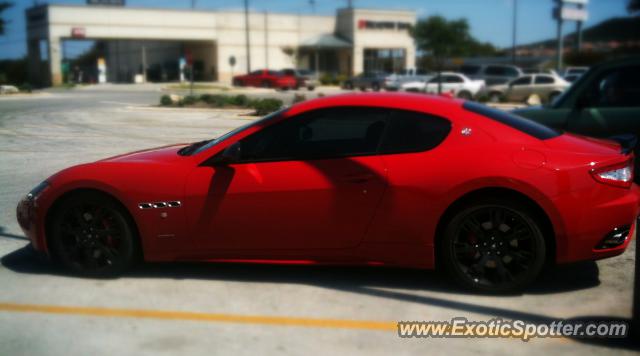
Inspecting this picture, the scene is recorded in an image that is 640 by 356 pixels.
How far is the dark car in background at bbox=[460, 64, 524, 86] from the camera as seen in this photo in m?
35.0

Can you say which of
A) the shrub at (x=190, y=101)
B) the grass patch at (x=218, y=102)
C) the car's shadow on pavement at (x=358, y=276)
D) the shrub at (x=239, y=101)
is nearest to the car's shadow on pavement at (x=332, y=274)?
the car's shadow on pavement at (x=358, y=276)

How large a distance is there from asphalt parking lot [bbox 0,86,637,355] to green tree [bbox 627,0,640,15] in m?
63.3

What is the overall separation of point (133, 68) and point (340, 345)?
71.0 metres

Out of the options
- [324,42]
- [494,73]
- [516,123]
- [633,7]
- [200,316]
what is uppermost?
[633,7]

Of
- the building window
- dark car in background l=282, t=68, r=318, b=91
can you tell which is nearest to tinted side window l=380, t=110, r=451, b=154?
dark car in background l=282, t=68, r=318, b=91

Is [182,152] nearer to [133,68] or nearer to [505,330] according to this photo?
[505,330]

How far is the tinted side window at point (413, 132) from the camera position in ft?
16.0

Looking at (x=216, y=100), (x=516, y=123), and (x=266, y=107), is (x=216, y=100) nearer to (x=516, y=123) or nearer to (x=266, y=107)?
(x=266, y=107)

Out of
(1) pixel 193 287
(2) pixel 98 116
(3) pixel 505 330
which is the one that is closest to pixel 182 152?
(1) pixel 193 287

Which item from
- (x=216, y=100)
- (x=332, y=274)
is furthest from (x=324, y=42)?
(x=332, y=274)

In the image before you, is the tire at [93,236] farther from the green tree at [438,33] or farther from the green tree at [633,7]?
the green tree at [633,7]

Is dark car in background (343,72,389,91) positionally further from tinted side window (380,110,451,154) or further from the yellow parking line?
the yellow parking line

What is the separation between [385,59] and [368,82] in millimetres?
31868

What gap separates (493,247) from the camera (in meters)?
4.79
